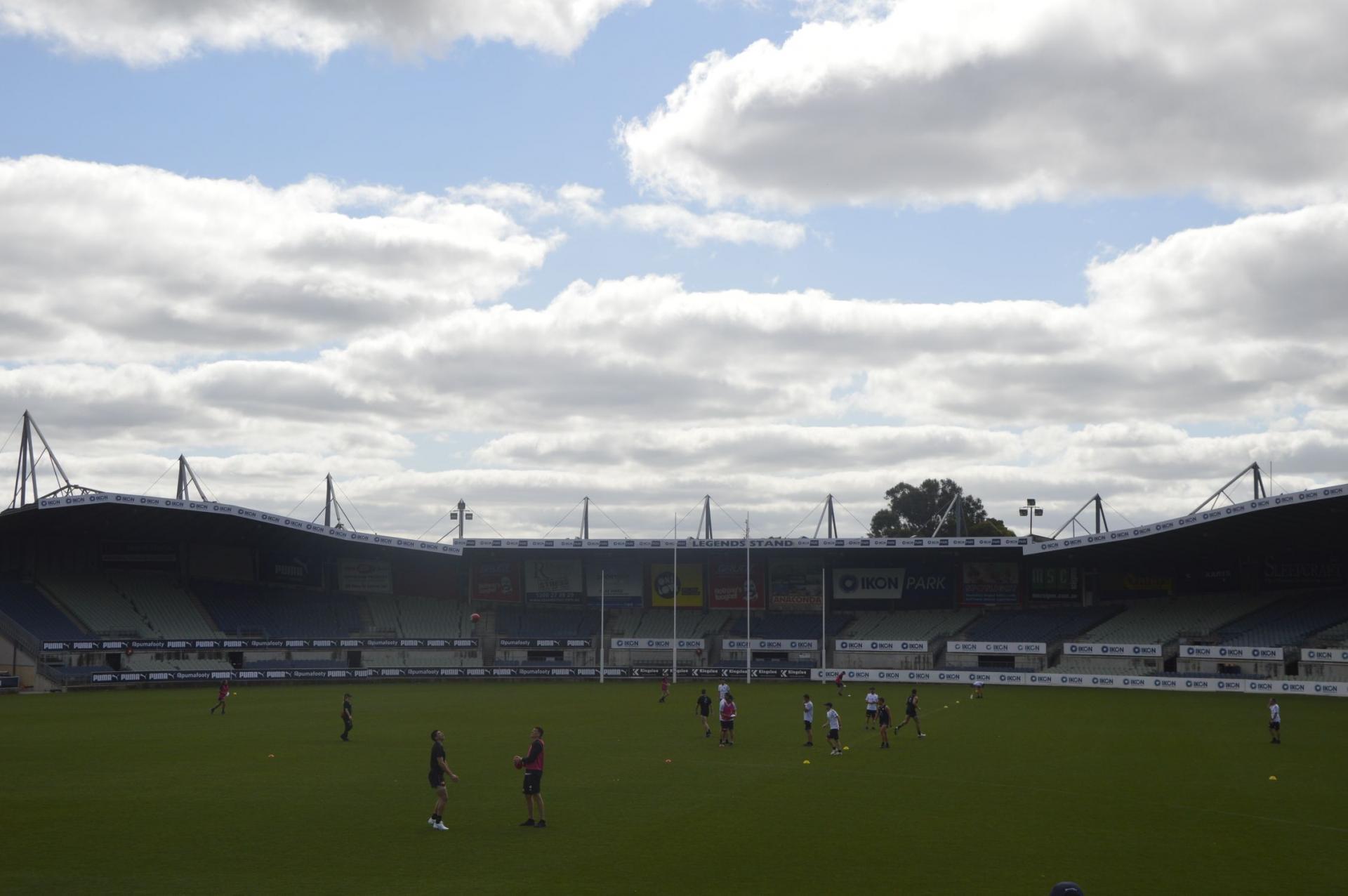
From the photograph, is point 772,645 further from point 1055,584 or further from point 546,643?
point 1055,584

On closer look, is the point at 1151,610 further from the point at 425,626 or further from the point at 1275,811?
the point at 1275,811

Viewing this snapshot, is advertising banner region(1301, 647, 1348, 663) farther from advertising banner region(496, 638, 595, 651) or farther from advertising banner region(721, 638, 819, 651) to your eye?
advertising banner region(496, 638, 595, 651)

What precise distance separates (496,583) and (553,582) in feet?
15.3

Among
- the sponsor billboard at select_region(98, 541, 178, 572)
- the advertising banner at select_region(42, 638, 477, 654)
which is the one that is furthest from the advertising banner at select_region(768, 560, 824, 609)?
the sponsor billboard at select_region(98, 541, 178, 572)

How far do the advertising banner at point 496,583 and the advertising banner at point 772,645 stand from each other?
62.4 ft

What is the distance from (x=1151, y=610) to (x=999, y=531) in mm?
53628

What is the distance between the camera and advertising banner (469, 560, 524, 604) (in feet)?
322

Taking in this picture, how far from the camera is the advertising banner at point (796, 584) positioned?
314 feet

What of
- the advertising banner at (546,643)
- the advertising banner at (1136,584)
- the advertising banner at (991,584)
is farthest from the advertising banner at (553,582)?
the advertising banner at (1136,584)

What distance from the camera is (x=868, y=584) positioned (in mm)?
95188

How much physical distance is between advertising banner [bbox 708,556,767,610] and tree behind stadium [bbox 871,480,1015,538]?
4061 centimetres

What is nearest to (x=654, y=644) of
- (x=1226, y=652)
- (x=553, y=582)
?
(x=553, y=582)

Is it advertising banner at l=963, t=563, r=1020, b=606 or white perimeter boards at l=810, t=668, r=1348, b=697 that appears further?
advertising banner at l=963, t=563, r=1020, b=606

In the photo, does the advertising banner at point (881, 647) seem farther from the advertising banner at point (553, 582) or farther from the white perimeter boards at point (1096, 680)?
the advertising banner at point (553, 582)
